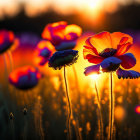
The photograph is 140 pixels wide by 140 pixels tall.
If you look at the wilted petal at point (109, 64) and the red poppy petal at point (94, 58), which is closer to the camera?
the wilted petal at point (109, 64)

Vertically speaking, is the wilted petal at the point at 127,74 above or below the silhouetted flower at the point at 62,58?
below

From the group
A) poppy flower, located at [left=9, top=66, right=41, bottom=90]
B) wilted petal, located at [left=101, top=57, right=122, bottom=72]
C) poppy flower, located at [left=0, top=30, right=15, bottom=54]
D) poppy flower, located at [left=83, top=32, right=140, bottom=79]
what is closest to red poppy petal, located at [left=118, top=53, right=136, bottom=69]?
poppy flower, located at [left=83, top=32, right=140, bottom=79]

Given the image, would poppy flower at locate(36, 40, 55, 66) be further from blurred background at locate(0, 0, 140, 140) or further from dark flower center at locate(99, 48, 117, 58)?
dark flower center at locate(99, 48, 117, 58)

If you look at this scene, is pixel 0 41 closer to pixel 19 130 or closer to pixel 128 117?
pixel 19 130

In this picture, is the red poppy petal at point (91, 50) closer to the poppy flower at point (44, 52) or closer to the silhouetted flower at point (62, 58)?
the silhouetted flower at point (62, 58)

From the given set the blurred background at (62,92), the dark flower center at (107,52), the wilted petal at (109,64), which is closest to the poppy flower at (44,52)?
the blurred background at (62,92)
